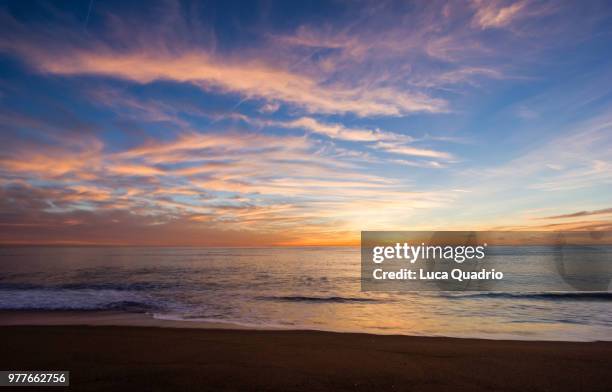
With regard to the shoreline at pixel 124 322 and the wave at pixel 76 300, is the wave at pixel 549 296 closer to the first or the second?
the shoreline at pixel 124 322

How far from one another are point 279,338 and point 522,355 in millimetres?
6100

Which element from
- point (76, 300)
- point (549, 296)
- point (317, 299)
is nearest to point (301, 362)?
point (317, 299)

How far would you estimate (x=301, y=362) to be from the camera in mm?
7324

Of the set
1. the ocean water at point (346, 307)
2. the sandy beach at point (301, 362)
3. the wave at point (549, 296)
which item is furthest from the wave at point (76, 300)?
the wave at point (549, 296)

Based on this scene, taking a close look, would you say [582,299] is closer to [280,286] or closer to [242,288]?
[280,286]

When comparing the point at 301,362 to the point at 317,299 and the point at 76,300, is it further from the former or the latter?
the point at 76,300

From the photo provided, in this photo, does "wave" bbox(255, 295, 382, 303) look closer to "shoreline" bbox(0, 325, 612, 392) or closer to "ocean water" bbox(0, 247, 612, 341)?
"ocean water" bbox(0, 247, 612, 341)

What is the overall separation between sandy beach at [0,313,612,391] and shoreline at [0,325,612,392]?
0.7 inches

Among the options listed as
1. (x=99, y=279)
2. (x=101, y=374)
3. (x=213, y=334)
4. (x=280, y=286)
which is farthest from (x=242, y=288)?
(x=101, y=374)

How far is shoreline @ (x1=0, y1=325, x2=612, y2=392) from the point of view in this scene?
6090 millimetres

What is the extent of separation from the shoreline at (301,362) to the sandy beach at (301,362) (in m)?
0.02

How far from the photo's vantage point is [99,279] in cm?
3153

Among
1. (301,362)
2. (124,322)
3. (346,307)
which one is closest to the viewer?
(301,362)

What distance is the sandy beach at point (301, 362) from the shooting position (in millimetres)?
6082
